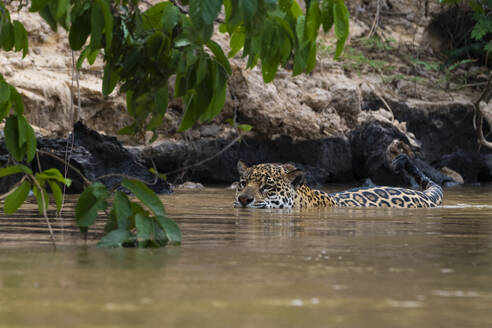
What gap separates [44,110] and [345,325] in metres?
11.9

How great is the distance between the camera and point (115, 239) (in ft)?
10.7

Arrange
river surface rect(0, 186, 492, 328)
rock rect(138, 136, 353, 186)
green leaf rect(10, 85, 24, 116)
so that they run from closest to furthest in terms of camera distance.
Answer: river surface rect(0, 186, 492, 328)
green leaf rect(10, 85, 24, 116)
rock rect(138, 136, 353, 186)

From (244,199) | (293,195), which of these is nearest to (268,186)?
(293,195)

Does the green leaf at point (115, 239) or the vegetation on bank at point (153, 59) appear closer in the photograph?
the vegetation on bank at point (153, 59)

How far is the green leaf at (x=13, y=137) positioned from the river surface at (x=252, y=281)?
431 millimetres

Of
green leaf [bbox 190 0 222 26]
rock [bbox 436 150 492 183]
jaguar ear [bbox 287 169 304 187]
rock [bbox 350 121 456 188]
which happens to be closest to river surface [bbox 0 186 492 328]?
green leaf [bbox 190 0 222 26]

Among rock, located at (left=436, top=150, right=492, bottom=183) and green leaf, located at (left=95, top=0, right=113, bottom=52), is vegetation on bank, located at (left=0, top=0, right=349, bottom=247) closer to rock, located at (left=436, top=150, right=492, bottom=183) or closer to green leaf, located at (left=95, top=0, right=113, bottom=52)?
green leaf, located at (left=95, top=0, right=113, bottom=52)

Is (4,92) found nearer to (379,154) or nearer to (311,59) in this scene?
(311,59)

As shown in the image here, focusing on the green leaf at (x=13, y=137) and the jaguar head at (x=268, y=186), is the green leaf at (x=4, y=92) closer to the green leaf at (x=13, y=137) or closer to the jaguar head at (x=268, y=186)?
the green leaf at (x=13, y=137)

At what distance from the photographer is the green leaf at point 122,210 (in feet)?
10.7

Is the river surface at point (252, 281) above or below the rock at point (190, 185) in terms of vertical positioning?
above

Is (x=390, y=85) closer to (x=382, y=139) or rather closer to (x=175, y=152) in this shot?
(x=382, y=139)

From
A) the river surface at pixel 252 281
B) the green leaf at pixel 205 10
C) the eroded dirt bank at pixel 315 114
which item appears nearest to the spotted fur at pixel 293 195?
the river surface at pixel 252 281

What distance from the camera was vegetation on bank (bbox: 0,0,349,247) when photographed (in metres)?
2.89
